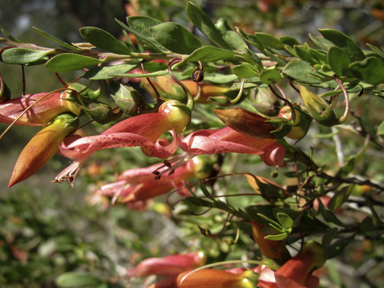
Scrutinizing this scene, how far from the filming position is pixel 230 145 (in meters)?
0.47

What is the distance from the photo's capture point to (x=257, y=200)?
81 centimetres

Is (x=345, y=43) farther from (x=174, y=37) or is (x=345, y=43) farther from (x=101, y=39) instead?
(x=101, y=39)

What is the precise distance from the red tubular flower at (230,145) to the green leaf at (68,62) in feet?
0.63

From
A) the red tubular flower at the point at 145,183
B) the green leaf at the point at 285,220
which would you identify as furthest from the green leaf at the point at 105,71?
the green leaf at the point at 285,220

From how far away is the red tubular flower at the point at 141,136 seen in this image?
0.45 meters

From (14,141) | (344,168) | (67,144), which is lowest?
(14,141)

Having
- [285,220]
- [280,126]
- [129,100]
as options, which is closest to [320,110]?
[280,126]

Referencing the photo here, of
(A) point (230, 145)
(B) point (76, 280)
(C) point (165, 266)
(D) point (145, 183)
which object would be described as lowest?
(B) point (76, 280)

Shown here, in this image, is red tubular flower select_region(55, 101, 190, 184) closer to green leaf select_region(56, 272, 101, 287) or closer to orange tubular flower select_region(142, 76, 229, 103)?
orange tubular flower select_region(142, 76, 229, 103)

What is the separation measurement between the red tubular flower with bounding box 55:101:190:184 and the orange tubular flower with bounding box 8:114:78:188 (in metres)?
0.02

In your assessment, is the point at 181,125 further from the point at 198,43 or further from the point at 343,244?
the point at 343,244

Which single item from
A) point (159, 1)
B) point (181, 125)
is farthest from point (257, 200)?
point (159, 1)

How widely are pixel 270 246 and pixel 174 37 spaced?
15.2 inches

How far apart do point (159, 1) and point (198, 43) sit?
1.08 meters
